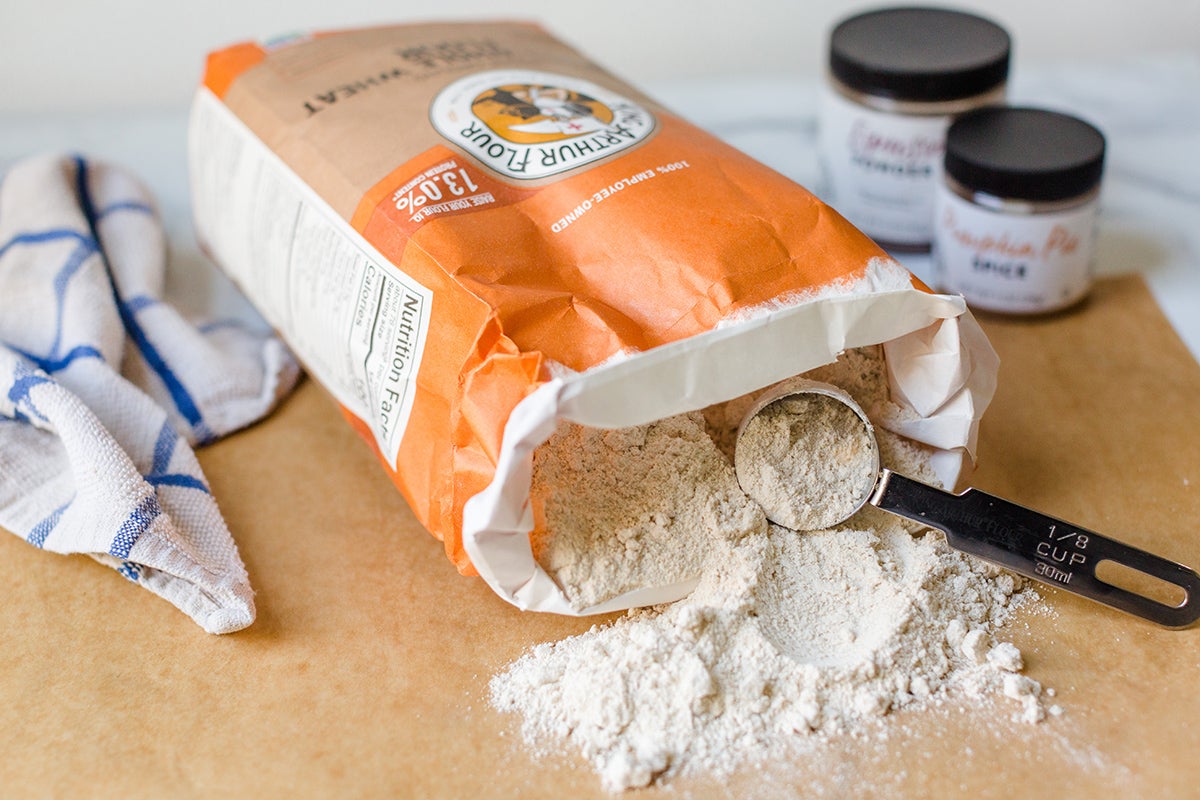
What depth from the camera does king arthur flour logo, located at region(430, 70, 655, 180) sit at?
0.79m

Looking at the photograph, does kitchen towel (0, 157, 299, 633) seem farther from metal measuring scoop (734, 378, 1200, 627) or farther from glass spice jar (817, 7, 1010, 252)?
glass spice jar (817, 7, 1010, 252)

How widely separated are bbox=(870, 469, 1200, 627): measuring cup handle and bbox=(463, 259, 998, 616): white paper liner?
6 cm

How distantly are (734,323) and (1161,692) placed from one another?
0.32 metres

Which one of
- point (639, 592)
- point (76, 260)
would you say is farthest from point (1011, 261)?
point (76, 260)

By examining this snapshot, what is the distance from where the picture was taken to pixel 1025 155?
92 centimetres

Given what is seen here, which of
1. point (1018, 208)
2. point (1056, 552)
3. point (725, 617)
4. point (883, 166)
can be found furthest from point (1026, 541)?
point (883, 166)

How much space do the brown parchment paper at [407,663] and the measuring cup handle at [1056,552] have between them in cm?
2

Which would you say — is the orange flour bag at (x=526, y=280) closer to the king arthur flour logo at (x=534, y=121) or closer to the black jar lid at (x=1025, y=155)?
the king arthur flour logo at (x=534, y=121)

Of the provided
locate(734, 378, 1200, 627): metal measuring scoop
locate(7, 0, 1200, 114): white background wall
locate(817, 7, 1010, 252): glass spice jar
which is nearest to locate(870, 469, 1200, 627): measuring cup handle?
locate(734, 378, 1200, 627): metal measuring scoop

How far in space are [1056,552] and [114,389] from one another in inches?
26.9

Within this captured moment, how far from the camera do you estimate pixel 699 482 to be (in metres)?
0.72

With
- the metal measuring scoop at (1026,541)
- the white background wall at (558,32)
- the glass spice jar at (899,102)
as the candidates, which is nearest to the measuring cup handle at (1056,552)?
the metal measuring scoop at (1026,541)

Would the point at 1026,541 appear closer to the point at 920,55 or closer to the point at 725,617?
the point at 725,617

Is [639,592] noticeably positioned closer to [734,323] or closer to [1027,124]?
[734,323]
